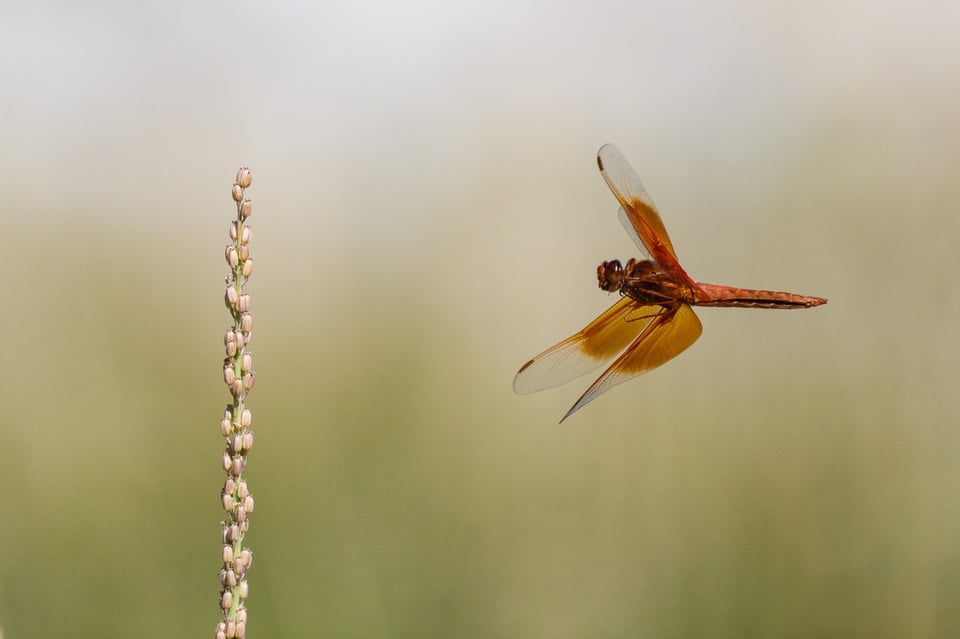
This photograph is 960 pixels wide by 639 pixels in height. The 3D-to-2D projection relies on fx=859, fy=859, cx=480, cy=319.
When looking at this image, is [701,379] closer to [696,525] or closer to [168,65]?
[696,525]

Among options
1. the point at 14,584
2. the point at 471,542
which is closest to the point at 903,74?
the point at 471,542

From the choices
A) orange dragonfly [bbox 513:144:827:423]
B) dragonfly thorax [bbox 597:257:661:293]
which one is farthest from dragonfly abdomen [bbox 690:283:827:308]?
dragonfly thorax [bbox 597:257:661:293]

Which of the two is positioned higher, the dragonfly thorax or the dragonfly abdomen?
the dragonfly thorax

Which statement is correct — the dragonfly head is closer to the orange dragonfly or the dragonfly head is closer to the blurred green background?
the orange dragonfly

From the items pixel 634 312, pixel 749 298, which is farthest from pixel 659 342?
pixel 749 298

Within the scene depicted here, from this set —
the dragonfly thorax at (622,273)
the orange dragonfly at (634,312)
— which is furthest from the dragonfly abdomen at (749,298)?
the dragonfly thorax at (622,273)

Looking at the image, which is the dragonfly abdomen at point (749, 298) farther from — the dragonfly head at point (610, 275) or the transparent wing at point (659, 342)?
the dragonfly head at point (610, 275)

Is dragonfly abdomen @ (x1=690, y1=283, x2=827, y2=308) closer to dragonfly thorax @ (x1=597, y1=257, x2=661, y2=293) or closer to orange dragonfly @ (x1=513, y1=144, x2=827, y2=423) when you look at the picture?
orange dragonfly @ (x1=513, y1=144, x2=827, y2=423)

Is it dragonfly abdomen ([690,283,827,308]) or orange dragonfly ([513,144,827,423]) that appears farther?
dragonfly abdomen ([690,283,827,308])
